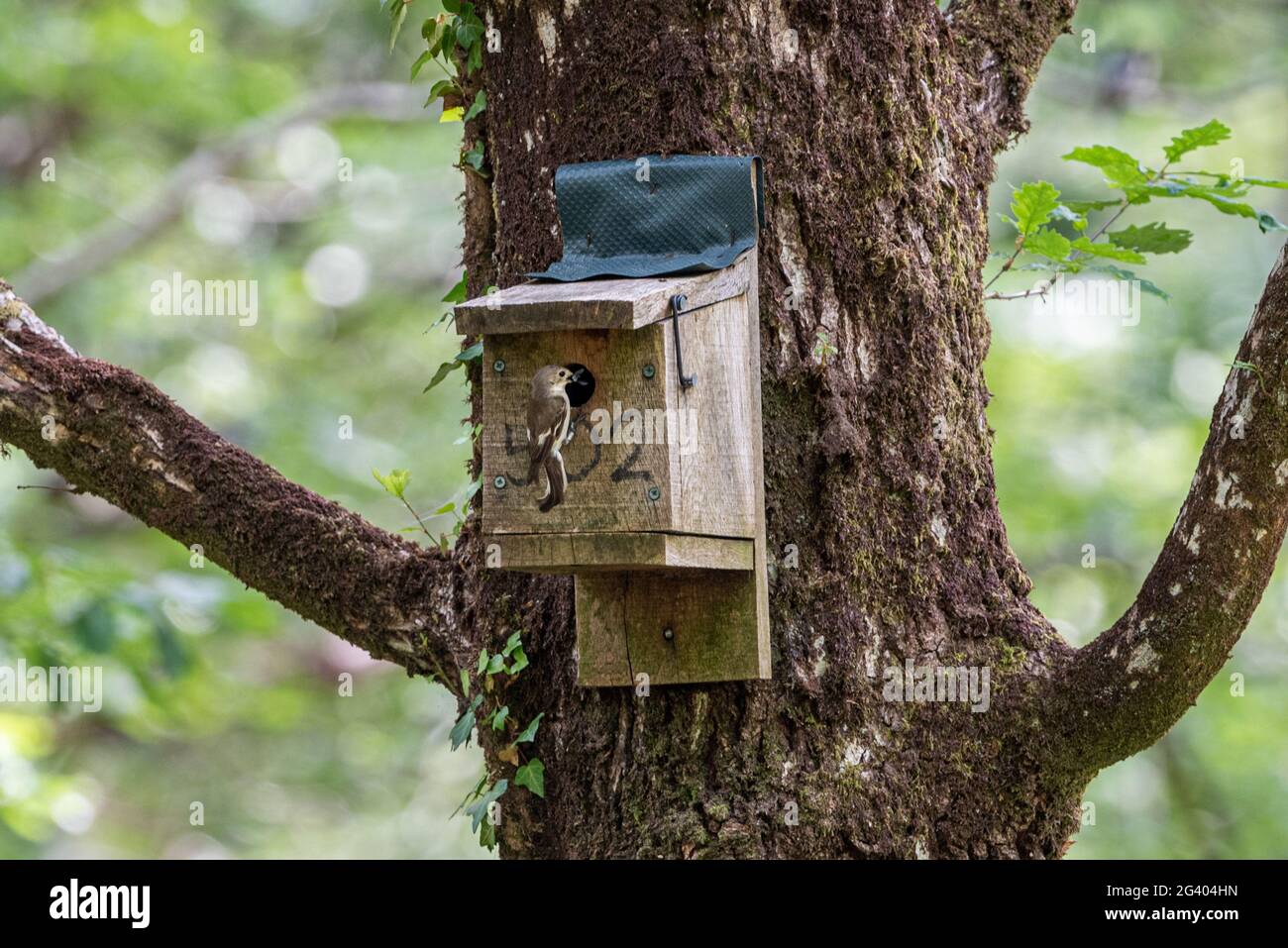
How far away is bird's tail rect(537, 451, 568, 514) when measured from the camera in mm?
2027

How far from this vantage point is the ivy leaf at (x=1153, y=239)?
101 inches

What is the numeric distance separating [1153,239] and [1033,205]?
12.4 inches

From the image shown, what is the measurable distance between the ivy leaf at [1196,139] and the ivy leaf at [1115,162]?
6 cm

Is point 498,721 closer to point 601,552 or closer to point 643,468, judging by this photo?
point 601,552

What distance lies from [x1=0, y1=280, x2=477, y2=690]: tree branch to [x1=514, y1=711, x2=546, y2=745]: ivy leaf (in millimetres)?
226

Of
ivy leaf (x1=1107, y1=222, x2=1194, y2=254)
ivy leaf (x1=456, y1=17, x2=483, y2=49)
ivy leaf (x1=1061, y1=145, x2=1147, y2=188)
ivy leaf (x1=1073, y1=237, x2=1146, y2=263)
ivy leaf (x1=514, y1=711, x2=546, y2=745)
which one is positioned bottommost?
ivy leaf (x1=514, y1=711, x2=546, y2=745)

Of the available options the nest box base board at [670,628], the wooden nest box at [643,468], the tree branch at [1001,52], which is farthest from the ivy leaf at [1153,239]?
the nest box base board at [670,628]

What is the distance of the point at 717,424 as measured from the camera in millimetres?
2115

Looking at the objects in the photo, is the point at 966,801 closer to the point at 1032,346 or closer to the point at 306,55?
the point at 1032,346

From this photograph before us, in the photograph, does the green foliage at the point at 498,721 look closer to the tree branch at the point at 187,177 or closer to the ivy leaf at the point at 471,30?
the ivy leaf at the point at 471,30

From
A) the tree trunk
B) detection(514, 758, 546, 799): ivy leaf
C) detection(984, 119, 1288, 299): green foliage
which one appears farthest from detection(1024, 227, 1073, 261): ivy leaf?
detection(514, 758, 546, 799): ivy leaf

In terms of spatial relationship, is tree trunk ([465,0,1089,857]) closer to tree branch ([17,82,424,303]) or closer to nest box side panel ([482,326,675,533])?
nest box side panel ([482,326,675,533])

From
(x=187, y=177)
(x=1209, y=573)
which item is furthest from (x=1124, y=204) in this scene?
(x=187, y=177)
